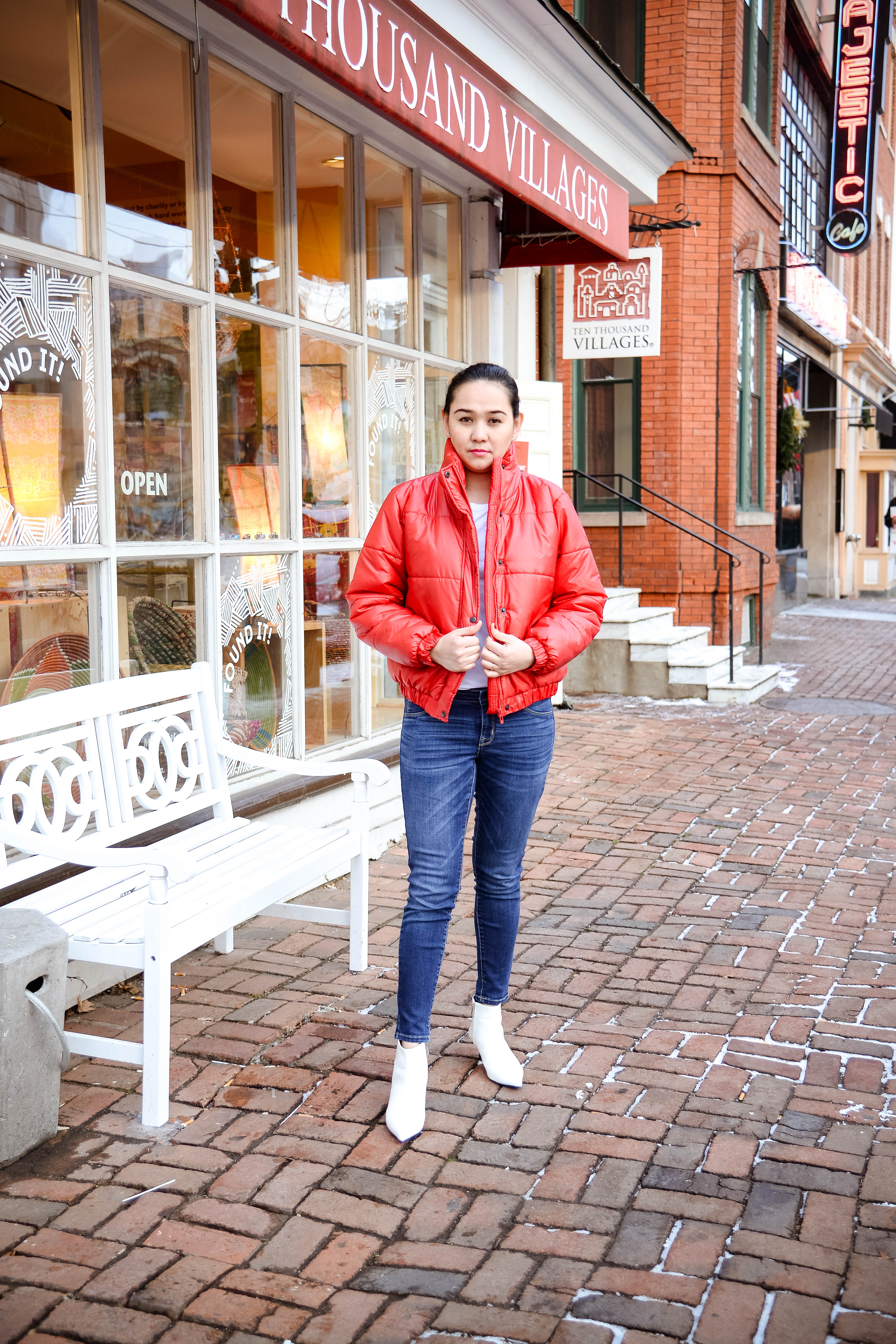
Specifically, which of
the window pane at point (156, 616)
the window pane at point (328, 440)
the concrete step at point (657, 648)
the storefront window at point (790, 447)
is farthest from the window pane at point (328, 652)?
the storefront window at point (790, 447)

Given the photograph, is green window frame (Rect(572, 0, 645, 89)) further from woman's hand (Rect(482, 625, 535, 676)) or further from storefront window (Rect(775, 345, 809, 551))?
woman's hand (Rect(482, 625, 535, 676))

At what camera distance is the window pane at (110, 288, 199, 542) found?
13.6ft

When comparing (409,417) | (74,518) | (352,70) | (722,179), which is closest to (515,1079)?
(74,518)

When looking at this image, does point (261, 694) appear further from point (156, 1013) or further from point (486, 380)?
point (486, 380)

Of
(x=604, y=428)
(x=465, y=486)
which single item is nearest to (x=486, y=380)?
(x=465, y=486)

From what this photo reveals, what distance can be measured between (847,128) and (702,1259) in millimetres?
17049

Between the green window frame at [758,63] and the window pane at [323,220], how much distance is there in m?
8.78

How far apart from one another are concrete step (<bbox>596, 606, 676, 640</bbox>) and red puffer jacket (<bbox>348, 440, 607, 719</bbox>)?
7019 millimetres

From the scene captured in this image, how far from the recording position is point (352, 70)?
3.79 metres

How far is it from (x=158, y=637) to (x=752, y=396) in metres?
11.2

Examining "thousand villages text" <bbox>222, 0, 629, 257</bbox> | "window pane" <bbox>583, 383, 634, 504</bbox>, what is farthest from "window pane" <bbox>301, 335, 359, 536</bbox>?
"window pane" <bbox>583, 383, 634, 504</bbox>

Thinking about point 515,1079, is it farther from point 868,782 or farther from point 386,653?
point 868,782

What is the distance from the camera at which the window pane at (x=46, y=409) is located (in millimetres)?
3648

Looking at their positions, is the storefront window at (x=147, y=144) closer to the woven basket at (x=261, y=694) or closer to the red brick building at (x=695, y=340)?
the woven basket at (x=261, y=694)
